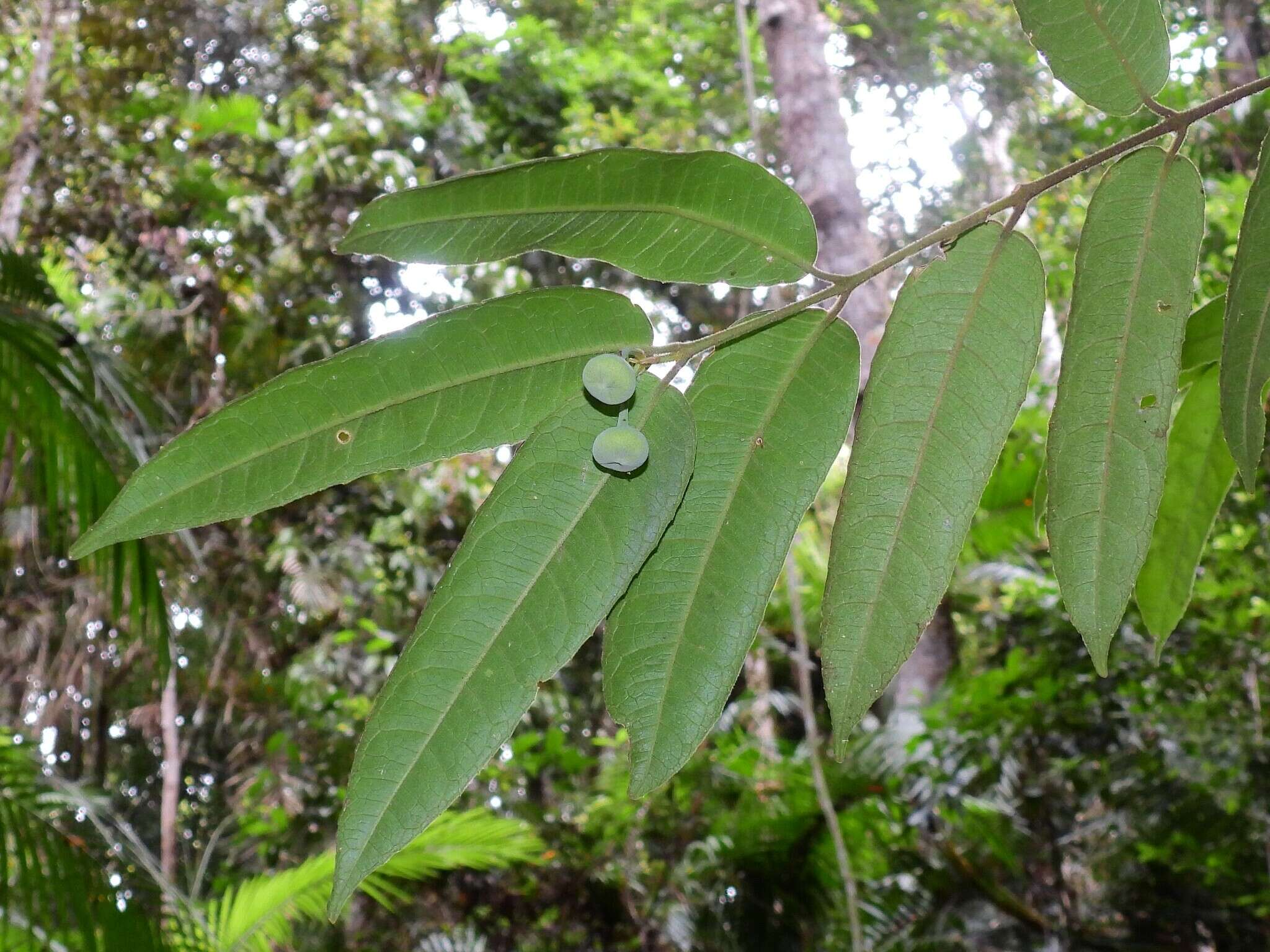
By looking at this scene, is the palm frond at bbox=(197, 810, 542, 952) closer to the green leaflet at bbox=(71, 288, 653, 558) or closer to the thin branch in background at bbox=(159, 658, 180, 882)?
the thin branch in background at bbox=(159, 658, 180, 882)

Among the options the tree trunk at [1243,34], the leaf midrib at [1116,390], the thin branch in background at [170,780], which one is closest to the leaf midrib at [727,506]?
the leaf midrib at [1116,390]

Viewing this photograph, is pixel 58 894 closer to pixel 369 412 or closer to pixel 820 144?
pixel 369 412

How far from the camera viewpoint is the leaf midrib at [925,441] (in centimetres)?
35

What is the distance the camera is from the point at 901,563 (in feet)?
1.19

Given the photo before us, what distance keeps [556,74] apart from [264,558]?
246cm

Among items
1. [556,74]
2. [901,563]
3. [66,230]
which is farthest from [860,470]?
[556,74]

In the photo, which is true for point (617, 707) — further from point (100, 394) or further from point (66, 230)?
point (66, 230)

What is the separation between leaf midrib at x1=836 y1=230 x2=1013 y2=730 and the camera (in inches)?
14.0

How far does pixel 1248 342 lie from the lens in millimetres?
354

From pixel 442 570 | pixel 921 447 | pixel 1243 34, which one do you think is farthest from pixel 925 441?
pixel 1243 34

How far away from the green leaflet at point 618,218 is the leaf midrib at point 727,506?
0.03 meters

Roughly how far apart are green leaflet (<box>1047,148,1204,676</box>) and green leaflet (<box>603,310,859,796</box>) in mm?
79

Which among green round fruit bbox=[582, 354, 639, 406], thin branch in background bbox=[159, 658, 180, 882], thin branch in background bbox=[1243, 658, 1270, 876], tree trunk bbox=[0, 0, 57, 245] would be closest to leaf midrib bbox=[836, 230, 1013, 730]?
green round fruit bbox=[582, 354, 639, 406]

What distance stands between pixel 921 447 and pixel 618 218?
0.14 m
